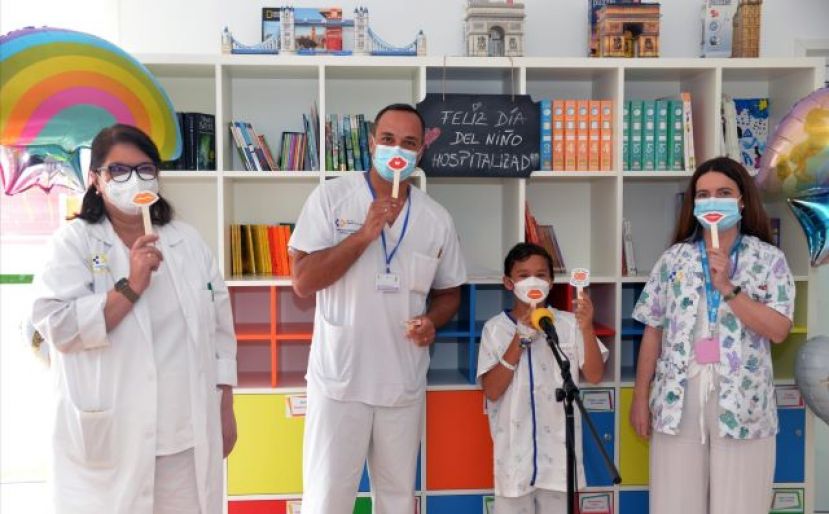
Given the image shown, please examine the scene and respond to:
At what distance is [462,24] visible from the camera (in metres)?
3.62

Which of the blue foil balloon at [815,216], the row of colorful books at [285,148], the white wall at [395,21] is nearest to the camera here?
the blue foil balloon at [815,216]

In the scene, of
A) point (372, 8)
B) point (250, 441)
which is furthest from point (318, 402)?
point (372, 8)

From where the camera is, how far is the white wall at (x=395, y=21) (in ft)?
11.6

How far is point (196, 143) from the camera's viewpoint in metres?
3.19

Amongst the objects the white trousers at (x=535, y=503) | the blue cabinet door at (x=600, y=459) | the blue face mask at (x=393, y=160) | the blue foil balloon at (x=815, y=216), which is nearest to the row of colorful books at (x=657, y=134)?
the blue foil balloon at (x=815, y=216)

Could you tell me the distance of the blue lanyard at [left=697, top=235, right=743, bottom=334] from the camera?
2.52 meters

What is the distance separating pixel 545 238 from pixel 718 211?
41.0 inches

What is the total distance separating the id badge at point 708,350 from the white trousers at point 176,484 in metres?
1.56

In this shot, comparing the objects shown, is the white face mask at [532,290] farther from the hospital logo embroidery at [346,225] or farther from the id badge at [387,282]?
the hospital logo embroidery at [346,225]

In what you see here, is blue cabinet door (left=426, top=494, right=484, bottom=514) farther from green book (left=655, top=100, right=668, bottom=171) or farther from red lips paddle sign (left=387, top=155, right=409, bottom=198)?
green book (left=655, top=100, right=668, bottom=171)

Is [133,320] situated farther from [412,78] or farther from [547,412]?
[412,78]

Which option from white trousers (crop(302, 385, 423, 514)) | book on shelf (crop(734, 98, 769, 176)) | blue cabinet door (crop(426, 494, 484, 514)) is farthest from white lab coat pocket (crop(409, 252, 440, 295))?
book on shelf (crop(734, 98, 769, 176))

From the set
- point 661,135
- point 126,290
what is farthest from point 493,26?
point 126,290

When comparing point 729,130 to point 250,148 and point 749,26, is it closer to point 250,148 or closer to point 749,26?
point 749,26
